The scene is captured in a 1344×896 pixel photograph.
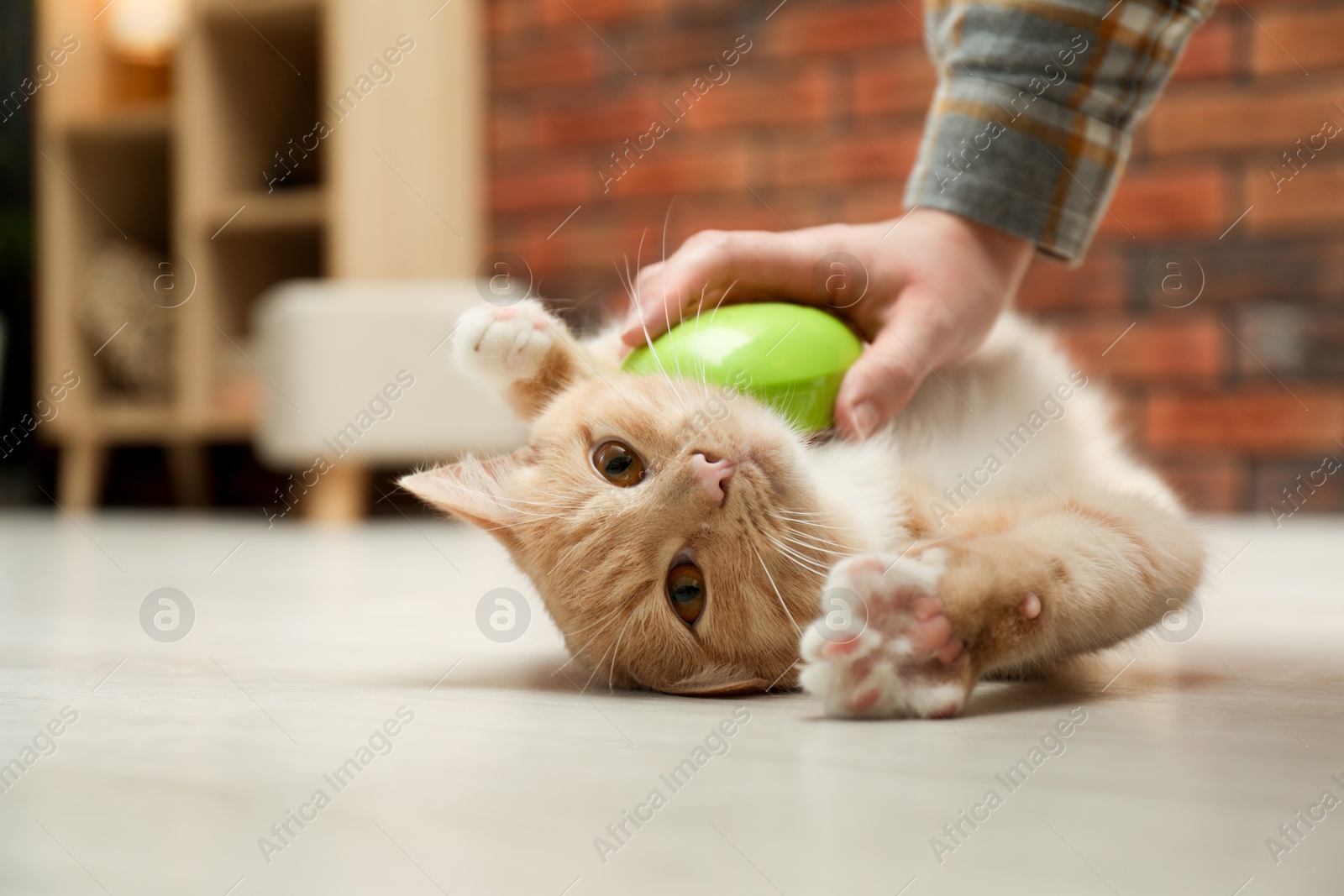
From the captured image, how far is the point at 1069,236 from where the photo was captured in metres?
1.29

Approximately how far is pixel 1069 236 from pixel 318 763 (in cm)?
94

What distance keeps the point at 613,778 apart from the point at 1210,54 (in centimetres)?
334

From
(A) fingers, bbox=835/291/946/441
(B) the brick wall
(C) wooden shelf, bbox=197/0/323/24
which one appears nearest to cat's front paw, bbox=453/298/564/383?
(A) fingers, bbox=835/291/946/441

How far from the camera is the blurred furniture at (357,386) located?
11.1 feet

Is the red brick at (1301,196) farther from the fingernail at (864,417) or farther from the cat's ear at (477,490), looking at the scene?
the cat's ear at (477,490)

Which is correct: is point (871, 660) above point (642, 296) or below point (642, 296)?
below

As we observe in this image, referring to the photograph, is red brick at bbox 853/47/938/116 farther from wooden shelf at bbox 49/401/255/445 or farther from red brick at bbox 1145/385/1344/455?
wooden shelf at bbox 49/401/255/445

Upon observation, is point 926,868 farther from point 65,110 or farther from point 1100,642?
point 65,110

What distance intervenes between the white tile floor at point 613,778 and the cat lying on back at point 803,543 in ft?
0.17

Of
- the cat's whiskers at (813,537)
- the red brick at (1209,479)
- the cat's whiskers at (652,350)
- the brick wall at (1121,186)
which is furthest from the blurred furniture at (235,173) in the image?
the cat's whiskers at (813,537)

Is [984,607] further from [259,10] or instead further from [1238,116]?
[259,10]

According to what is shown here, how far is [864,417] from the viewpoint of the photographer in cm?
116

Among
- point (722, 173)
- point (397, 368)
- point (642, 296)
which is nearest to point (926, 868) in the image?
point (642, 296)

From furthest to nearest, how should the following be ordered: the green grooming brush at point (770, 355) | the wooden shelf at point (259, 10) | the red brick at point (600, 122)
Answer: the red brick at point (600, 122)
the wooden shelf at point (259, 10)
the green grooming brush at point (770, 355)
